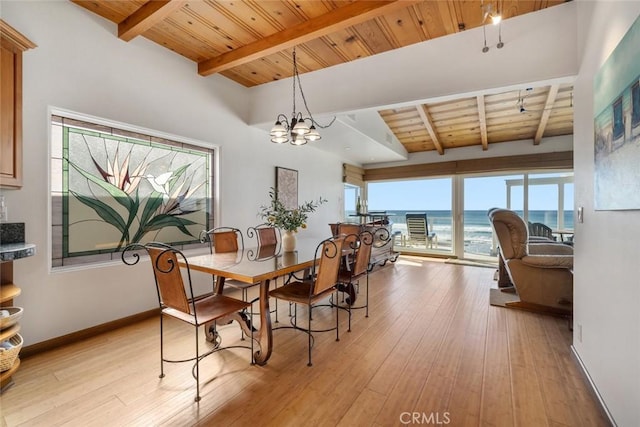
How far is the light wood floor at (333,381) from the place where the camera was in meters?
1.55

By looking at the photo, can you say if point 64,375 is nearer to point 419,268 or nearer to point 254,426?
point 254,426

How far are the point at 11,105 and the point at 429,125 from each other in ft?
18.8

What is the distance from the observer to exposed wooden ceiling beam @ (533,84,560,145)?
396 centimetres

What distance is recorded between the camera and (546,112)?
4621 millimetres

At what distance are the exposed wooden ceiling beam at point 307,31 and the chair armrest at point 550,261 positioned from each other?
2.96 m

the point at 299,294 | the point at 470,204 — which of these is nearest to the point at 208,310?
the point at 299,294

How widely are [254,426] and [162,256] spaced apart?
3.71 ft

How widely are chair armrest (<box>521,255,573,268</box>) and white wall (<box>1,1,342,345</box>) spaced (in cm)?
380

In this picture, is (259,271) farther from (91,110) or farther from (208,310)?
(91,110)

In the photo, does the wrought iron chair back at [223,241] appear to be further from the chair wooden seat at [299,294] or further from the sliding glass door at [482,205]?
the sliding glass door at [482,205]

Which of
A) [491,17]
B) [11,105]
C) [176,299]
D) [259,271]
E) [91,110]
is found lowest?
[176,299]

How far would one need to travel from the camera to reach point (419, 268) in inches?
217

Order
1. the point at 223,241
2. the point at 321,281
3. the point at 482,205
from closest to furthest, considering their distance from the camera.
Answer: the point at 321,281
the point at 223,241
the point at 482,205

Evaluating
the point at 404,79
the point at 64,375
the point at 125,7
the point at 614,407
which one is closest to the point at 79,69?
the point at 125,7
